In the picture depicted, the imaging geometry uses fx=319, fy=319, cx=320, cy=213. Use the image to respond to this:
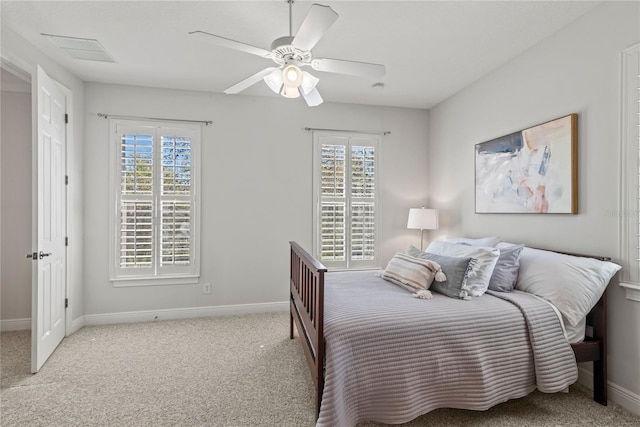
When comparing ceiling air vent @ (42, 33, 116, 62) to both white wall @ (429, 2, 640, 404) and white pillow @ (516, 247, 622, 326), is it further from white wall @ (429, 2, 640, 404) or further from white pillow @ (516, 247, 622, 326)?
white pillow @ (516, 247, 622, 326)

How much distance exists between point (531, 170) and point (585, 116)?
55 cm

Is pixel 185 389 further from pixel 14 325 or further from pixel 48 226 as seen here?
pixel 14 325

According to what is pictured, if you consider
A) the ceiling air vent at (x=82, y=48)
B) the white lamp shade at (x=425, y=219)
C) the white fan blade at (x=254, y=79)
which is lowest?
the white lamp shade at (x=425, y=219)

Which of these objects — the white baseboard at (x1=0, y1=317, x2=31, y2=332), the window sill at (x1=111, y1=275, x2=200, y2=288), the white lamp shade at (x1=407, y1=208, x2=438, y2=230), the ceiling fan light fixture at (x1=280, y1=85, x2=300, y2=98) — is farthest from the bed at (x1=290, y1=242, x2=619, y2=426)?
the white baseboard at (x1=0, y1=317, x2=31, y2=332)

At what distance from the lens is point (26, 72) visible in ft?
8.50

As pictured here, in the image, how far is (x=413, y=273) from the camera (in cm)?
249

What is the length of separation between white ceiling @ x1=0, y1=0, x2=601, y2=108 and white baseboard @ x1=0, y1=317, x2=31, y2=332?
8.83ft

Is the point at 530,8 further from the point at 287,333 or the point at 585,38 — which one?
the point at 287,333

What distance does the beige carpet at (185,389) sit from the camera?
6.44ft

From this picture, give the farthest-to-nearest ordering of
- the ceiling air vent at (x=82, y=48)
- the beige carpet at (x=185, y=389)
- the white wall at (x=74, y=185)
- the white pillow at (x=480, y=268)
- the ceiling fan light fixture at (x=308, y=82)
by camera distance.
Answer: the white wall at (x=74, y=185), the ceiling air vent at (x=82, y=48), the white pillow at (x=480, y=268), the ceiling fan light fixture at (x=308, y=82), the beige carpet at (x=185, y=389)

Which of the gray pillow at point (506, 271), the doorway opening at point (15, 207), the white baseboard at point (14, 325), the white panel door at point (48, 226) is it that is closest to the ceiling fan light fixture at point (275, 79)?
the white panel door at point (48, 226)

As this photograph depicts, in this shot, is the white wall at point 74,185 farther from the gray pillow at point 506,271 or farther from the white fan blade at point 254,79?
the gray pillow at point 506,271

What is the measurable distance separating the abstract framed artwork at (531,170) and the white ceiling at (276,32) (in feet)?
2.55

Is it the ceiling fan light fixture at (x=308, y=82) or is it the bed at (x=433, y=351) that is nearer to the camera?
the bed at (x=433, y=351)
